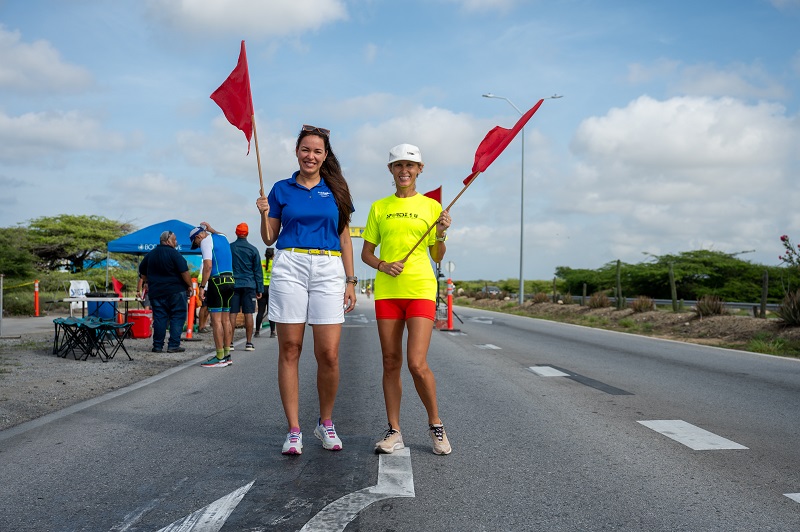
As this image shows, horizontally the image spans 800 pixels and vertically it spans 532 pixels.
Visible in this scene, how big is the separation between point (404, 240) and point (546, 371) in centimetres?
569

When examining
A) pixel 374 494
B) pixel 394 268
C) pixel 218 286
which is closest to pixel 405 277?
pixel 394 268

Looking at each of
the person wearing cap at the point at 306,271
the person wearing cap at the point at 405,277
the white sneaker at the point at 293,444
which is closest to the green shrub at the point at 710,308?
the person wearing cap at the point at 405,277

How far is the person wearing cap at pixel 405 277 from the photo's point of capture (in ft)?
14.9

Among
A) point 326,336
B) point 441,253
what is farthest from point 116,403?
point 441,253

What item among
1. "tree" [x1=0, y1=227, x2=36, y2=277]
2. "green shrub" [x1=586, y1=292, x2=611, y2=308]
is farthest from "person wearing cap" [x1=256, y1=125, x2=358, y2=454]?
"green shrub" [x1=586, y1=292, x2=611, y2=308]

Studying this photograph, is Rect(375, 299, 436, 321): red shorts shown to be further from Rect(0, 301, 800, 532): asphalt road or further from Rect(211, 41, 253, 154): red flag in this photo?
Rect(211, 41, 253, 154): red flag

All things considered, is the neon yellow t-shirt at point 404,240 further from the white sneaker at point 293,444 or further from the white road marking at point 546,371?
the white road marking at point 546,371

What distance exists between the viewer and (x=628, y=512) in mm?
3414

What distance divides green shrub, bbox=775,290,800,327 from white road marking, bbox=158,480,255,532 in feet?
50.0

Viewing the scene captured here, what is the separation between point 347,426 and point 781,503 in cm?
300

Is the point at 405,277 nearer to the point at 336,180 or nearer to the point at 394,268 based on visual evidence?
the point at 394,268

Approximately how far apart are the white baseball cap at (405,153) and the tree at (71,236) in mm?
35531

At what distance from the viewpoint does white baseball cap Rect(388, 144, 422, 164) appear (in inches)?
183

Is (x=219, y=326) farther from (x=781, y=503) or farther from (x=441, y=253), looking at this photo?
(x=781, y=503)
